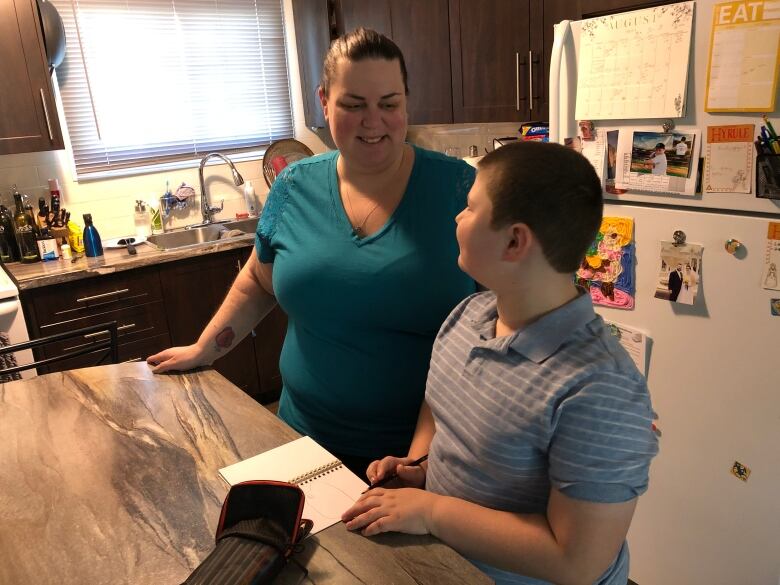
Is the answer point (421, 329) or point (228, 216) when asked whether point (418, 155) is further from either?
point (228, 216)

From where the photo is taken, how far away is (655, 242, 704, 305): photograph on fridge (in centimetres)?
161

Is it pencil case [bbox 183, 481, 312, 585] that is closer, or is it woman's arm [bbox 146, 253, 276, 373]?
pencil case [bbox 183, 481, 312, 585]

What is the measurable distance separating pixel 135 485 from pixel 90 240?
2.28 metres

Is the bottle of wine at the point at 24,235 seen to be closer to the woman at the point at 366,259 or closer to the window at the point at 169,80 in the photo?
the window at the point at 169,80

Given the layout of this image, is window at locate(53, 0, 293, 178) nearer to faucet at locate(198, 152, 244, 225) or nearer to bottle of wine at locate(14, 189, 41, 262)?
faucet at locate(198, 152, 244, 225)

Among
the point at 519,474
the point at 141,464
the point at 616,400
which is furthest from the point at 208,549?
the point at 616,400

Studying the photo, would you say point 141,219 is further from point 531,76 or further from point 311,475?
point 311,475

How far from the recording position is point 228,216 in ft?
12.2

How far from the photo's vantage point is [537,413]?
0.77 meters

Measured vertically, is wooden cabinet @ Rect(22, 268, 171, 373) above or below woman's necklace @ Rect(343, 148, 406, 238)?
below

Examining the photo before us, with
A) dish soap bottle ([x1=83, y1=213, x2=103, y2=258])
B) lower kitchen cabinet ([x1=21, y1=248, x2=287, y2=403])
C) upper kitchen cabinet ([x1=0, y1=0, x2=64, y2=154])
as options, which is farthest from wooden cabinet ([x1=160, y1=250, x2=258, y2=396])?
upper kitchen cabinet ([x1=0, y1=0, x2=64, y2=154])

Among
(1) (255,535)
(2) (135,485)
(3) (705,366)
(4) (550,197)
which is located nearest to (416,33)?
(3) (705,366)

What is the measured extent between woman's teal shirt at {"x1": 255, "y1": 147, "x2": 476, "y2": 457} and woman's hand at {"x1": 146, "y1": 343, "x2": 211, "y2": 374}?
24 centimetres

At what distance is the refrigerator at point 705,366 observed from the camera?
4.95 ft
